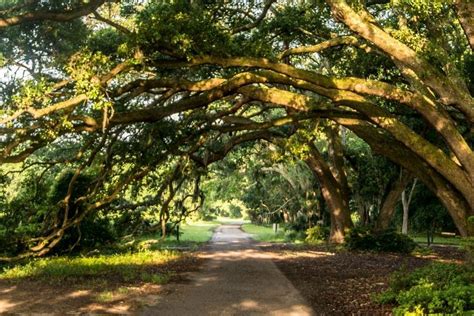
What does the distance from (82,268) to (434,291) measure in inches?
407

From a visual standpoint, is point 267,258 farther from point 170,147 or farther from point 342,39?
point 342,39

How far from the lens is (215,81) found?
1217 cm

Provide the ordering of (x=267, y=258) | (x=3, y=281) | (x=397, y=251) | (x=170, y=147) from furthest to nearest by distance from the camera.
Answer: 1. (x=397, y=251)
2. (x=267, y=258)
3. (x=170, y=147)
4. (x=3, y=281)

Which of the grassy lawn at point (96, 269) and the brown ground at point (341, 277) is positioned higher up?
the brown ground at point (341, 277)

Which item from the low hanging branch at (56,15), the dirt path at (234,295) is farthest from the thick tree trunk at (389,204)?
the low hanging branch at (56,15)

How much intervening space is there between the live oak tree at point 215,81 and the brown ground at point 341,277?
10.1ft

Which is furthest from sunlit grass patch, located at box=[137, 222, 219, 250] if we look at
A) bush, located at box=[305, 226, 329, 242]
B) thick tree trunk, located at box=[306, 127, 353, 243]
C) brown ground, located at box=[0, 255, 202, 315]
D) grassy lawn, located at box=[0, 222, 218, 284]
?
thick tree trunk, located at box=[306, 127, 353, 243]

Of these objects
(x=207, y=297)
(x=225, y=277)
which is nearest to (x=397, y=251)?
(x=225, y=277)

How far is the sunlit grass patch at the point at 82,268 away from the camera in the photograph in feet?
44.0

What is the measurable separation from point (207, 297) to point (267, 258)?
9670 millimetres

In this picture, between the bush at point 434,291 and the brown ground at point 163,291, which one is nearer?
the bush at point 434,291

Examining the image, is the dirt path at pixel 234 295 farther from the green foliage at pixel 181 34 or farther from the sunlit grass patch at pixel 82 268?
the green foliage at pixel 181 34

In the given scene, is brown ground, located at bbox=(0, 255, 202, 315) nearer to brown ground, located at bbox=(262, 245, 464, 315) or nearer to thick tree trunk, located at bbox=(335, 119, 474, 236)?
brown ground, located at bbox=(262, 245, 464, 315)

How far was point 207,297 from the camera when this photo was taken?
10625mm
